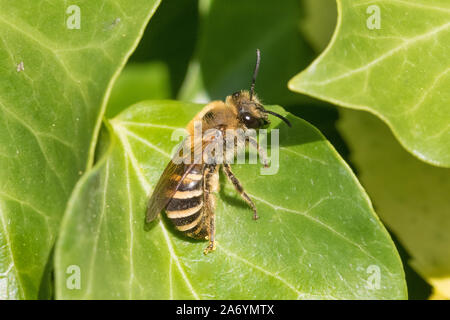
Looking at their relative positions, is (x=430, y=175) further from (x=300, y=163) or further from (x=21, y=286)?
(x=21, y=286)

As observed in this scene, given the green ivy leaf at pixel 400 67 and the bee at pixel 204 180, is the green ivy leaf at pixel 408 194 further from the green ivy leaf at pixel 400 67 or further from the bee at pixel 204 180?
the green ivy leaf at pixel 400 67

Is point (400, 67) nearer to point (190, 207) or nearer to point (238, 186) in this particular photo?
point (238, 186)

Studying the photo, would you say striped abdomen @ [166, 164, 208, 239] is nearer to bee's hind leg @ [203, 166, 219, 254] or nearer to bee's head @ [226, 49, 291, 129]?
bee's hind leg @ [203, 166, 219, 254]

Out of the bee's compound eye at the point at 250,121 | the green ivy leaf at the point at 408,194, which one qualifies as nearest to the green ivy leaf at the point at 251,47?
the green ivy leaf at the point at 408,194

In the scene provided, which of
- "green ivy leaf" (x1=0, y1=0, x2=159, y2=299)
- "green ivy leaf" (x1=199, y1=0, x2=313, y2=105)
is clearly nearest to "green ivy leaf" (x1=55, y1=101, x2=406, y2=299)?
"green ivy leaf" (x1=0, y1=0, x2=159, y2=299)

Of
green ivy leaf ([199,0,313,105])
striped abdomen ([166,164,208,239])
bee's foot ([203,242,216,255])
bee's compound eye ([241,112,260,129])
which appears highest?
green ivy leaf ([199,0,313,105])

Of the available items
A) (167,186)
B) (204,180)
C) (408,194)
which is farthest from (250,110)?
(408,194)
